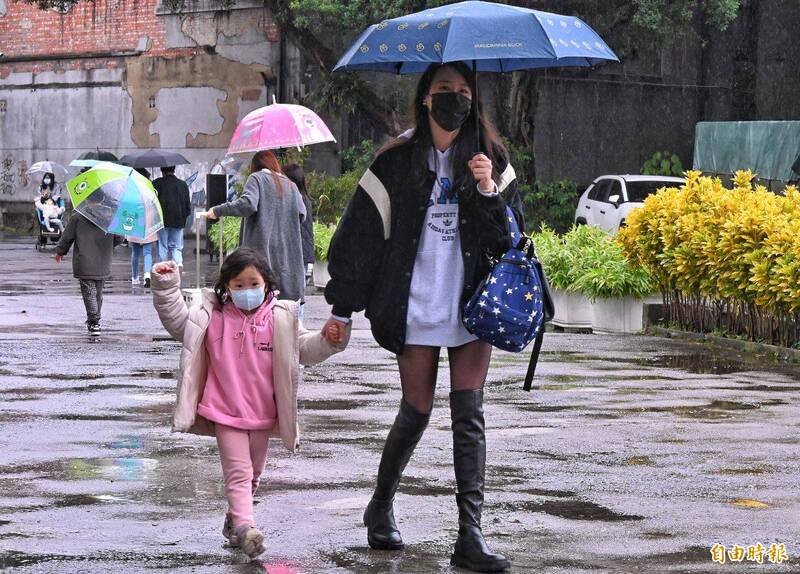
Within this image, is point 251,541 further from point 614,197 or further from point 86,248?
point 614,197

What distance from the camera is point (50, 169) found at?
36.2 meters

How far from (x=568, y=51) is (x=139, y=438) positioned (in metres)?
3.68

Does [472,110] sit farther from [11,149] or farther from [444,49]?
[11,149]

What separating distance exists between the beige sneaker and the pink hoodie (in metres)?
0.49

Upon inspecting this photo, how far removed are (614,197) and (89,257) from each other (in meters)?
14.5

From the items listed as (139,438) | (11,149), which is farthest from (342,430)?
(11,149)

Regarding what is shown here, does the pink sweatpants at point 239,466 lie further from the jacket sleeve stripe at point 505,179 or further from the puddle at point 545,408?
the puddle at point 545,408

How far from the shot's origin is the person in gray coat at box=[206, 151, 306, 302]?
35.7ft

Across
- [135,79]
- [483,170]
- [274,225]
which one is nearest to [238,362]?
[483,170]

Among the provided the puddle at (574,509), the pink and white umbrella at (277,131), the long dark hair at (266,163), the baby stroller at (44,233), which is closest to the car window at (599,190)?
the baby stroller at (44,233)

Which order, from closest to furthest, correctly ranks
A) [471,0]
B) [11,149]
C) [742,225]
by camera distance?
[471,0], [742,225], [11,149]

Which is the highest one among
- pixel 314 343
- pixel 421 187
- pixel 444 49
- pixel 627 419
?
pixel 444 49

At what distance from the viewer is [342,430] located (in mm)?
9266

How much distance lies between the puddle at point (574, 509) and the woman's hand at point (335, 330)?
1.32 m
